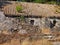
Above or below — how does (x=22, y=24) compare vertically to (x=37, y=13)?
below

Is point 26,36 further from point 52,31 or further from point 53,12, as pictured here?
point 53,12

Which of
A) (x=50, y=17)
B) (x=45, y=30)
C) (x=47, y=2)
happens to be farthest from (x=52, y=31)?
(x=47, y=2)

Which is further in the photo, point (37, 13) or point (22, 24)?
point (37, 13)

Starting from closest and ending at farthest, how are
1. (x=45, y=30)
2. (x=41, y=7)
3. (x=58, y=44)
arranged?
1. (x=58, y=44)
2. (x=45, y=30)
3. (x=41, y=7)

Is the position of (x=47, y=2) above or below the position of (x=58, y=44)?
above

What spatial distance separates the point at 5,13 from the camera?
22312 mm

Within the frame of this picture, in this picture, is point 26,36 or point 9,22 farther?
point 9,22

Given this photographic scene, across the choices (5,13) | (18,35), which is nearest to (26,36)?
(18,35)

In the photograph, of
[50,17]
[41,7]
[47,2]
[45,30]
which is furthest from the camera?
[47,2]

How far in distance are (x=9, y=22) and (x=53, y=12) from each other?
16.6ft

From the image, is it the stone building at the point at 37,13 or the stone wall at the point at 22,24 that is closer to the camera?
the stone wall at the point at 22,24

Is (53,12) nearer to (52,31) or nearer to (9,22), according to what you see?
(52,31)

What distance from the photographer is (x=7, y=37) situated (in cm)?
1906

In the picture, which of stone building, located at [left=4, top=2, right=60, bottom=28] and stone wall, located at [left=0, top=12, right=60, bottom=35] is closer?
stone wall, located at [left=0, top=12, right=60, bottom=35]
